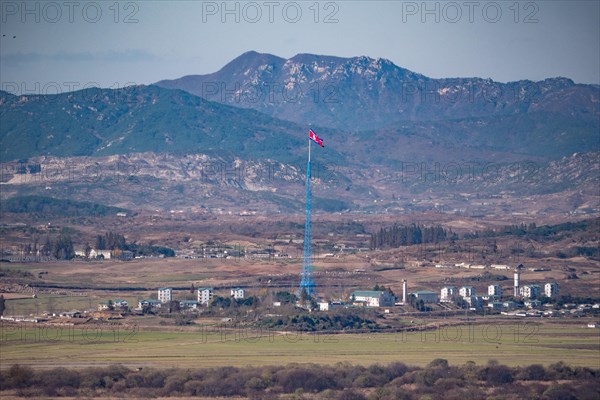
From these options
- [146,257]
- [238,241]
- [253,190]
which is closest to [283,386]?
[146,257]

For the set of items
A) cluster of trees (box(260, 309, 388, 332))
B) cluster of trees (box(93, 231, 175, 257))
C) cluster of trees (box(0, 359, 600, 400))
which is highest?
cluster of trees (box(93, 231, 175, 257))

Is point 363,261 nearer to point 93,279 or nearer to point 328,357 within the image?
point 93,279

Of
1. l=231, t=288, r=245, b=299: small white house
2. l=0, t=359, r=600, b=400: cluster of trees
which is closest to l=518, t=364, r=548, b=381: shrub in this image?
l=0, t=359, r=600, b=400: cluster of trees

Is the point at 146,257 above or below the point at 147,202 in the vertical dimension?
Answer: below

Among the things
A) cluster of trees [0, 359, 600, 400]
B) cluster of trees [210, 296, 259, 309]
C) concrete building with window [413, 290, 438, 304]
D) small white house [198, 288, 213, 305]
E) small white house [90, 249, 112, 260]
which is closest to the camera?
cluster of trees [0, 359, 600, 400]

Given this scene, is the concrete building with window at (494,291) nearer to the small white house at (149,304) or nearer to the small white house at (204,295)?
the small white house at (204,295)

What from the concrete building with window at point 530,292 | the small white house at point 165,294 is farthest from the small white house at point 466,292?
the small white house at point 165,294

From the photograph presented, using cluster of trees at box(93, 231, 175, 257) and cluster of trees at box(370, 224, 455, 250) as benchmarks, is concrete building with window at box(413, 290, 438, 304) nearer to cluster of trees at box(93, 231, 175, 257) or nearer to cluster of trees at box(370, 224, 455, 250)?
cluster of trees at box(93, 231, 175, 257)
